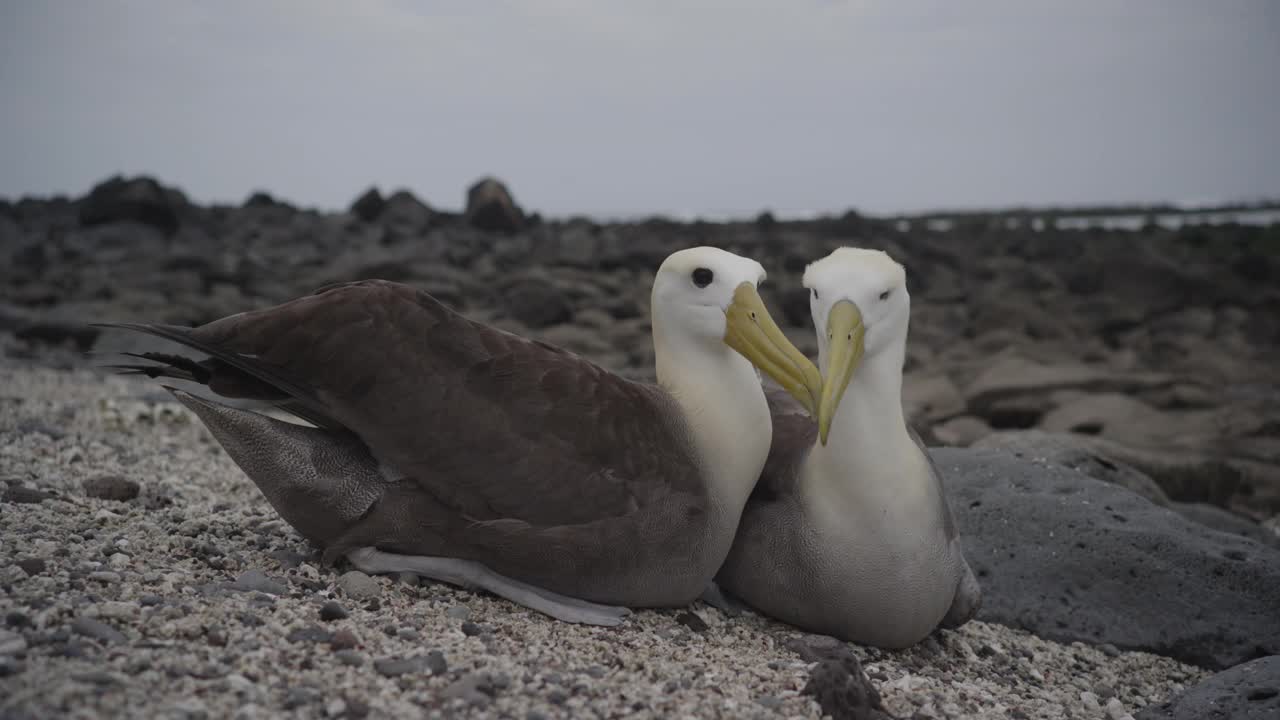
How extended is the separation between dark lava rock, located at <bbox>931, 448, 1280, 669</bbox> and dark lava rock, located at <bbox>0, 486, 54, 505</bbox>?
4417mm

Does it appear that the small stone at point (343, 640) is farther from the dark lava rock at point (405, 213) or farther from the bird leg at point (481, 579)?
the dark lava rock at point (405, 213)

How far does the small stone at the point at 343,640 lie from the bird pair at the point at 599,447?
68 centimetres

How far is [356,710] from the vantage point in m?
2.80

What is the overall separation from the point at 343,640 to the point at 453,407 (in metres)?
0.91

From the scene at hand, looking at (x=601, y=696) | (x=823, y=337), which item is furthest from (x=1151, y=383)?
(x=601, y=696)

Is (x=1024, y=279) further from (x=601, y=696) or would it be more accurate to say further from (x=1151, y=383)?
(x=601, y=696)

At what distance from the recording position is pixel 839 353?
364 centimetres

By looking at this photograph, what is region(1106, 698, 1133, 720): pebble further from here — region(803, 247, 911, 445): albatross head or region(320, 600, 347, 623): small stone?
region(320, 600, 347, 623): small stone

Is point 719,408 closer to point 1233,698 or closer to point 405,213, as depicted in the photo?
point 1233,698

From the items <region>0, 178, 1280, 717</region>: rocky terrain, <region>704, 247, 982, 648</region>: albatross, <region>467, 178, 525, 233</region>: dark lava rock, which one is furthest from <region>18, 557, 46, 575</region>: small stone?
<region>467, 178, 525, 233</region>: dark lava rock

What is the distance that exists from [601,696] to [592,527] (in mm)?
726

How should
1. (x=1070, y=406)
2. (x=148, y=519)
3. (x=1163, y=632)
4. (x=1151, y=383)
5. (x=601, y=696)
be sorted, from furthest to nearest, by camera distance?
1. (x=1151, y=383)
2. (x=1070, y=406)
3. (x=1163, y=632)
4. (x=148, y=519)
5. (x=601, y=696)

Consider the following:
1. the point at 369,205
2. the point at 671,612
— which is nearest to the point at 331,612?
the point at 671,612

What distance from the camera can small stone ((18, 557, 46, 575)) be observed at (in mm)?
3479
